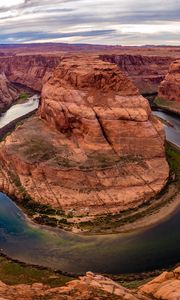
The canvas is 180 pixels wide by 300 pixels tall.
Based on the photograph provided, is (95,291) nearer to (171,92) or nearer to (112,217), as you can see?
(112,217)

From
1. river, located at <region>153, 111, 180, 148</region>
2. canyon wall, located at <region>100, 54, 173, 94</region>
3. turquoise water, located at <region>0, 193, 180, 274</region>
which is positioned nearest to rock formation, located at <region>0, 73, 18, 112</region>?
canyon wall, located at <region>100, 54, 173, 94</region>

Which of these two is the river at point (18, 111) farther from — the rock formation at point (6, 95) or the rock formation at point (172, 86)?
the rock formation at point (172, 86)

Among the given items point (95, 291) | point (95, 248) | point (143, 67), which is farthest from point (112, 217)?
point (143, 67)

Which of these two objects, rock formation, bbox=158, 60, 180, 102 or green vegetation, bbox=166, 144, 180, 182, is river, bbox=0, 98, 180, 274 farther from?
rock formation, bbox=158, 60, 180, 102

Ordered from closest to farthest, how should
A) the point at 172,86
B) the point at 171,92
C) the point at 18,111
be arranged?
the point at 18,111 < the point at 172,86 < the point at 171,92

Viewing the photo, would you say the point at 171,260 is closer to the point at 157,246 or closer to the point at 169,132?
the point at 157,246

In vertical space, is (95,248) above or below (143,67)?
above

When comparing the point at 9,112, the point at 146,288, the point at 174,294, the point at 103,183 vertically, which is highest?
the point at 174,294

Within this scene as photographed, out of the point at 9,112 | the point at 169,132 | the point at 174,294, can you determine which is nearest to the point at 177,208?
the point at 174,294
